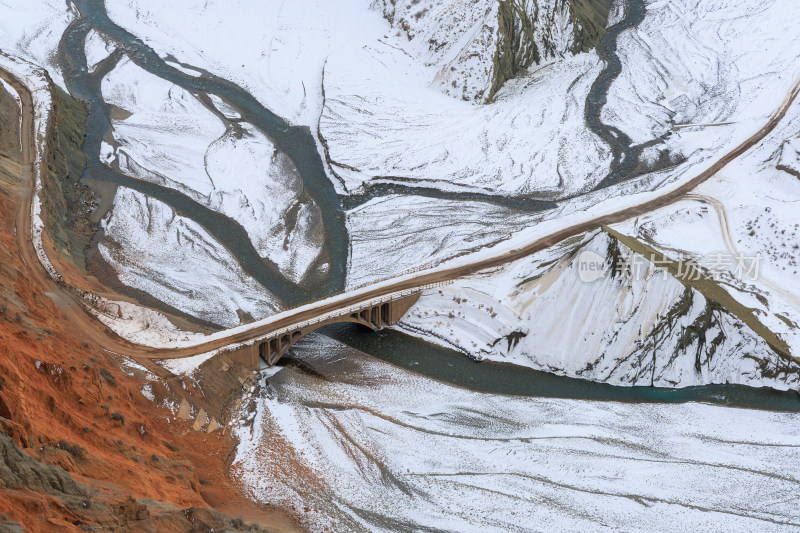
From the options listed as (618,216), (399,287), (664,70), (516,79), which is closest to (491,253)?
(399,287)

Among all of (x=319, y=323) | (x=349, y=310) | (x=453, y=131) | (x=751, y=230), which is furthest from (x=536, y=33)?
(x=319, y=323)

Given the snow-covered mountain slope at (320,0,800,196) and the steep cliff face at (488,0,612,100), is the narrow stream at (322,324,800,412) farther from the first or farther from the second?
the steep cliff face at (488,0,612,100)

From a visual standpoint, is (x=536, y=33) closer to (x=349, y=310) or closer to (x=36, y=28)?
(x=349, y=310)

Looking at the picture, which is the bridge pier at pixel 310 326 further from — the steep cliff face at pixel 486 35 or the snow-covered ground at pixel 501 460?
the steep cliff face at pixel 486 35

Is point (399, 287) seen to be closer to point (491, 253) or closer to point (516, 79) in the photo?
point (491, 253)

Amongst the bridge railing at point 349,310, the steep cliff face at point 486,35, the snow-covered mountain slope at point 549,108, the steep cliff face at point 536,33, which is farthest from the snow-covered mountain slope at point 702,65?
the bridge railing at point 349,310

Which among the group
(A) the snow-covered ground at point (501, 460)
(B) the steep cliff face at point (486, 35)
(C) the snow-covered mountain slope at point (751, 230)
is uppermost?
(B) the steep cliff face at point (486, 35)

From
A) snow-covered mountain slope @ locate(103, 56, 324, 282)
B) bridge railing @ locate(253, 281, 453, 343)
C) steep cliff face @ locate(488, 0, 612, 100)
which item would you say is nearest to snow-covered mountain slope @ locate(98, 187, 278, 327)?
snow-covered mountain slope @ locate(103, 56, 324, 282)
